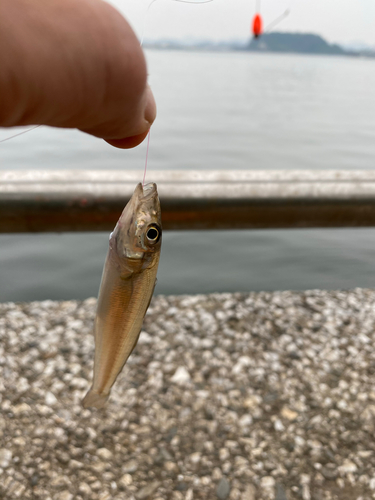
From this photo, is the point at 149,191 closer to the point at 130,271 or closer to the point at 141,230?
the point at 141,230

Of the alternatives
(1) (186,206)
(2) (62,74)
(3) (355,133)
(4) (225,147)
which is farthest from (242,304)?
(3) (355,133)

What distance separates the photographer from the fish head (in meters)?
1.28

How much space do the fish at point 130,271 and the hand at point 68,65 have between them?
31 cm

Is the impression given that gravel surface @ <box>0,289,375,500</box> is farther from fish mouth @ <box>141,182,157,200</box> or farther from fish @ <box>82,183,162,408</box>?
fish mouth @ <box>141,182,157,200</box>

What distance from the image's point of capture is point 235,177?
2896 mm

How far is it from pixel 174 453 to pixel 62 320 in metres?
1.32

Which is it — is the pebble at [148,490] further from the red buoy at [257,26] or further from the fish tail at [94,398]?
the red buoy at [257,26]

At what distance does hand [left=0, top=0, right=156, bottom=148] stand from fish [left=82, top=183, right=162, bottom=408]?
31 cm

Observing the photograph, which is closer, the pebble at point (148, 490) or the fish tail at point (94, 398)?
the fish tail at point (94, 398)

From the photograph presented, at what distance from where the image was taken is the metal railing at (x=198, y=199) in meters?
2.66

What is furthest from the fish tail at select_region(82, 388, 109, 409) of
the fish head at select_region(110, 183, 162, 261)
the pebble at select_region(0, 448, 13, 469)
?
the pebble at select_region(0, 448, 13, 469)

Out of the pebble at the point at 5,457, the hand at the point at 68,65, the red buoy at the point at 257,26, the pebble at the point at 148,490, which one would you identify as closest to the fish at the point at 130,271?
the hand at the point at 68,65

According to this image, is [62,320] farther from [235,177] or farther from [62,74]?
[62,74]

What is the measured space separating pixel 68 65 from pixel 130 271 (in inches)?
24.3
